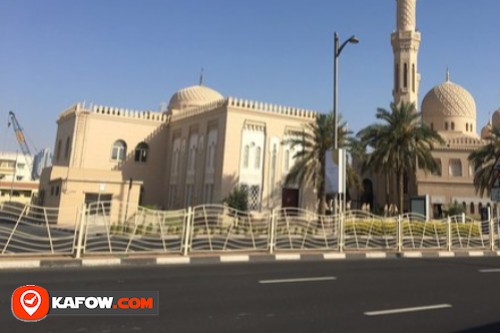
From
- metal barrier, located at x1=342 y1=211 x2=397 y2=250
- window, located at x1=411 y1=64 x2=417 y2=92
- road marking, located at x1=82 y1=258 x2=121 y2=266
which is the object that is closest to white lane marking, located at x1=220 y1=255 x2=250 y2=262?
road marking, located at x1=82 y1=258 x2=121 y2=266

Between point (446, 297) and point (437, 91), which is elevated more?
point (437, 91)

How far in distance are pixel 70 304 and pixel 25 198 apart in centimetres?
6614

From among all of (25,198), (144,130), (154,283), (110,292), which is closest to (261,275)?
(154,283)

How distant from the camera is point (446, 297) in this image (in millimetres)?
6664

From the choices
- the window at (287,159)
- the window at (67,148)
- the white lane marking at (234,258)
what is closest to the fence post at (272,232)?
the white lane marking at (234,258)

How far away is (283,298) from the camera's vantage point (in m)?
6.18

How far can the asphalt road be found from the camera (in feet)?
15.3

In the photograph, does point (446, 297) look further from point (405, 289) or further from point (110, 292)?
point (110, 292)

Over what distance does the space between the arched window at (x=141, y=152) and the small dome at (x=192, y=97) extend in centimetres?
631

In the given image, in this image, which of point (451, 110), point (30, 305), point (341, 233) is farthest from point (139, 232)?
point (451, 110)

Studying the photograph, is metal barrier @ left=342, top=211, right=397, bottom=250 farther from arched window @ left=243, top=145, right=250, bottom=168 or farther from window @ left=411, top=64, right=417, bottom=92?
window @ left=411, top=64, right=417, bottom=92

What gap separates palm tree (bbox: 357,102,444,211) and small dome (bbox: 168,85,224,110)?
1818cm

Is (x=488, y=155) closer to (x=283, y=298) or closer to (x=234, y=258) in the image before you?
(x=234, y=258)

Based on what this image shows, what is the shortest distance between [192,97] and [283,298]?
122 ft
